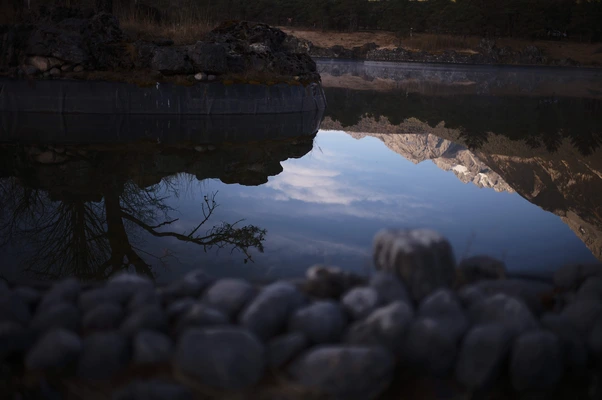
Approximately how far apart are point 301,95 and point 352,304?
38.1 ft

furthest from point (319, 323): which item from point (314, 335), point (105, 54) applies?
point (105, 54)

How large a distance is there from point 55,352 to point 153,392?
0.51 meters

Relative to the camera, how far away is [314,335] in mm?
2568

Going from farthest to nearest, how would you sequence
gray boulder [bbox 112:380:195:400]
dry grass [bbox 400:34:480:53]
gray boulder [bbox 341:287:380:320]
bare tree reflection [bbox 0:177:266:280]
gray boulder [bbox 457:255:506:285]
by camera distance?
dry grass [bbox 400:34:480:53] < bare tree reflection [bbox 0:177:266:280] < gray boulder [bbox 457:255:506:285] < gray boulder [bbox 341:287:380:320] < gray boulder [bbox 112:380:195:400]

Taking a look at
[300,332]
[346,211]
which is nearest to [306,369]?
[300,332]

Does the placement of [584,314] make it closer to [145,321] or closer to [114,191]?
[145,321]

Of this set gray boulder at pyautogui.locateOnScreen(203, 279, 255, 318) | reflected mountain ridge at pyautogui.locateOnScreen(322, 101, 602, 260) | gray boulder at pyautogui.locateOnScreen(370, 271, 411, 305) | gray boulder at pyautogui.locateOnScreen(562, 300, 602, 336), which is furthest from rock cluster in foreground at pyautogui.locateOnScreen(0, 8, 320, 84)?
gray boulder at pyautogui.locateOnScreen(562, 300, 602, 336)

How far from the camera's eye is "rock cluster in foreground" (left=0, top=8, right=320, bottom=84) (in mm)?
11570

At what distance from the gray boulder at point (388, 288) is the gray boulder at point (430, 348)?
0.26 metres

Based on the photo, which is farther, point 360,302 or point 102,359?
point 360,302

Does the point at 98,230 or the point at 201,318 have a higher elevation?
the point at 201,318

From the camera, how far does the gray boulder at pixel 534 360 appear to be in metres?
2.46

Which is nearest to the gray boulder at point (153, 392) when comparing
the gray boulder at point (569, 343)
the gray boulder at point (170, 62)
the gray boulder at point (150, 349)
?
the gray boulder at point (150, 349)

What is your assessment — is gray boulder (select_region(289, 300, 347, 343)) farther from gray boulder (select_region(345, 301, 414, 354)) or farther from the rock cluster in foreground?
the rock cluster in foreground
